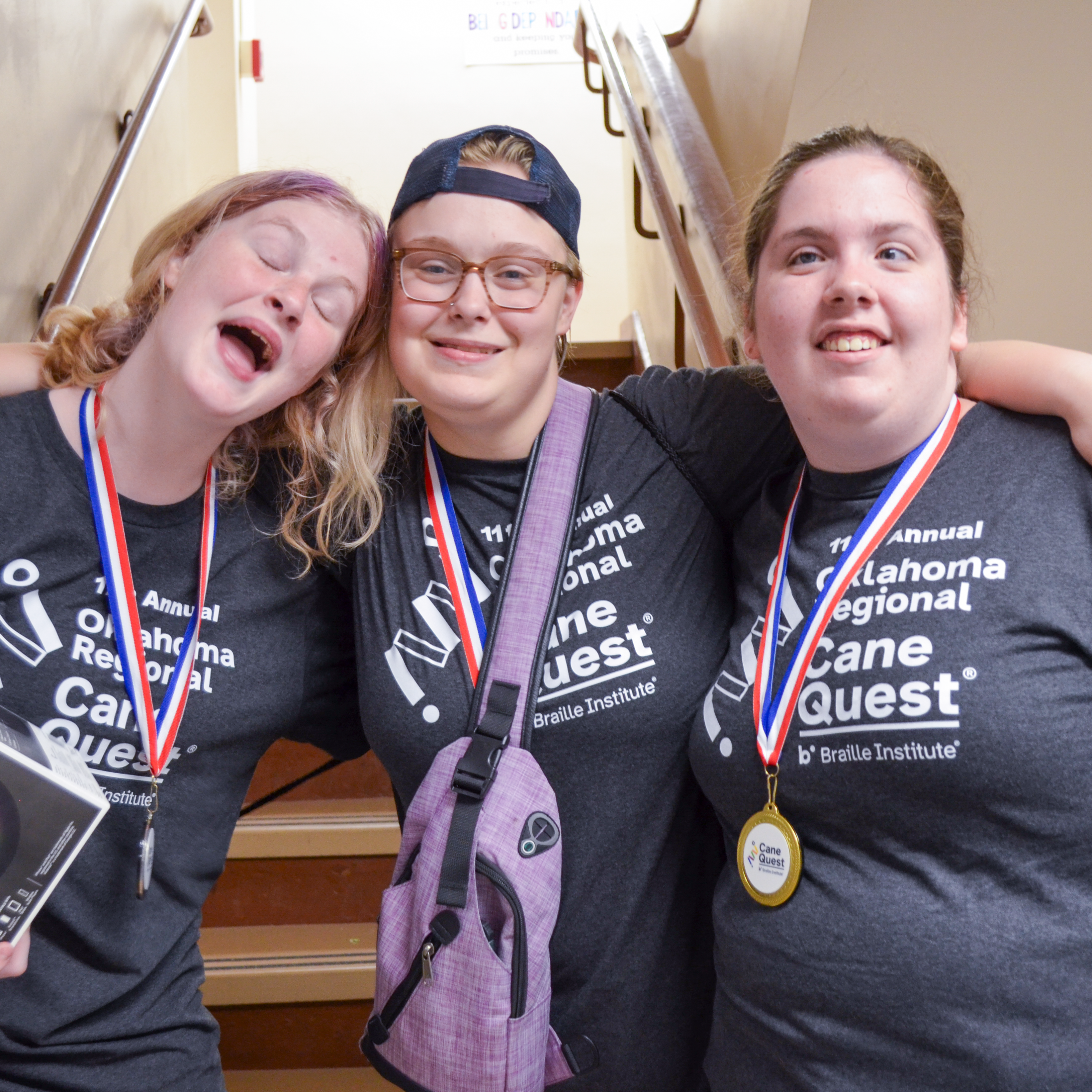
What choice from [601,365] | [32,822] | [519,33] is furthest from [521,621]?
[519,33]

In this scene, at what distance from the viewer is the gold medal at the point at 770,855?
3.94 ft

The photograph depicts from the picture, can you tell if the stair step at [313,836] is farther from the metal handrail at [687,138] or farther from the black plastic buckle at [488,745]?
the metal handrail at [687,138]

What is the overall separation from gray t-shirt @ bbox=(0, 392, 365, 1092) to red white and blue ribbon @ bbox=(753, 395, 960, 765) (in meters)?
0.71

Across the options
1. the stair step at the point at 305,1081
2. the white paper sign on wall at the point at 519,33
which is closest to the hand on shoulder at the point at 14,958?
the stair step at the point at 305,1081

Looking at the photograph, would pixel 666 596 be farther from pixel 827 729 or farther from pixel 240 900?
pixel 240 900

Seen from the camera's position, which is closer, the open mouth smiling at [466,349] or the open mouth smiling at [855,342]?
the open mouth smiling at [855,342]

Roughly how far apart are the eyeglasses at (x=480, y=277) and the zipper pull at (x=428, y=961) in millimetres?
895

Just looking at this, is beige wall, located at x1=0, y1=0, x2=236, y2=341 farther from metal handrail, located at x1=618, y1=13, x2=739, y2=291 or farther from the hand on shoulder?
the hand on shoulder

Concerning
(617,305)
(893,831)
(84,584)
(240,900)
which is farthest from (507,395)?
(617,305)

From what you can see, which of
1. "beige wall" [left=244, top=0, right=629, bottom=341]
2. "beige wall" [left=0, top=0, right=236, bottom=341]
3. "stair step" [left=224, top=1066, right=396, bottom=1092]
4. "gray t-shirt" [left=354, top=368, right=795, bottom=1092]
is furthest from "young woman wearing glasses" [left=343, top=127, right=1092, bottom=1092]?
"beige wall" [left=244, top=0, right=629, bottom=341]

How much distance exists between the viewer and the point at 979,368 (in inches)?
53.1

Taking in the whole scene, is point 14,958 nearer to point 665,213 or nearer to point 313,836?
point 313,836

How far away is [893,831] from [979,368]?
0.62 m

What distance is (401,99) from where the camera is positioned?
20.8 ft
